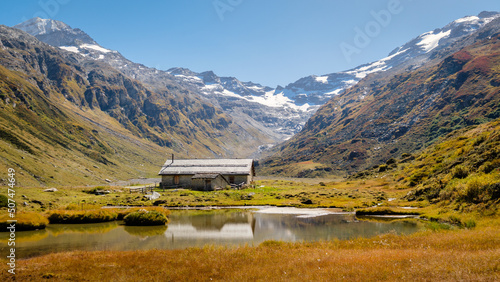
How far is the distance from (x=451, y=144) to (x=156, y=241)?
261ft

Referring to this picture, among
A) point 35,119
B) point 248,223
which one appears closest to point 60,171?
point 35,119

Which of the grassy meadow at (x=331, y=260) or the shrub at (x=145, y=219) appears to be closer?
the grassy meadow at (x=331, y=260)

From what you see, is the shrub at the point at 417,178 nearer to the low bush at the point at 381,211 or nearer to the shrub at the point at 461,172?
the shrub at the point at 461,172

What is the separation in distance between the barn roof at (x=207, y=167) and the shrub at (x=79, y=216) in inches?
1885

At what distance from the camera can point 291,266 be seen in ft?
51.0

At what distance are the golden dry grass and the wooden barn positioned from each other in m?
60.4

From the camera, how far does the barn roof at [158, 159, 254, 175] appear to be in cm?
8693

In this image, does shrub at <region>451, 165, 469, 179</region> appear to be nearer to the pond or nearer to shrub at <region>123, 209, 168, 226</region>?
the pond

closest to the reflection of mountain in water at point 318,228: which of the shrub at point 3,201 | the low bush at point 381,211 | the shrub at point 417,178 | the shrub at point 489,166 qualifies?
the low bush at point 381,211

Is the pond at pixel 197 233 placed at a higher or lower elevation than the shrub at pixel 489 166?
lower

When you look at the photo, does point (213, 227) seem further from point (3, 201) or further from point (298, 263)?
point (3, 201)

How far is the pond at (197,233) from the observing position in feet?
80.2

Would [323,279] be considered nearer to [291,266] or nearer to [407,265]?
[291,266]

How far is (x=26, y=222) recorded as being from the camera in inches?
1226
